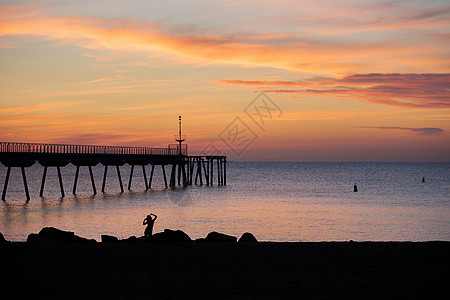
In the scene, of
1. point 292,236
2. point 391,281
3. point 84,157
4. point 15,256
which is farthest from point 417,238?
point 84,157

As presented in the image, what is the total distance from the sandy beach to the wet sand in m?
0.02

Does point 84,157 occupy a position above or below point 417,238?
above

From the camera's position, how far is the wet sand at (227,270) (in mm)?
11234

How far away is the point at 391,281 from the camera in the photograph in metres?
12.3

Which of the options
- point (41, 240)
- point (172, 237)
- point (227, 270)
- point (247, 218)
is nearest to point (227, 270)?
point (227, 270)

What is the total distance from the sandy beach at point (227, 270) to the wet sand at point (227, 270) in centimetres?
2

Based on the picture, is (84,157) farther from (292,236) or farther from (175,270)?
(175,270)

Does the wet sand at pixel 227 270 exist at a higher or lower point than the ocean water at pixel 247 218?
higher

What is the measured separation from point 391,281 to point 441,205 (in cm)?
5124

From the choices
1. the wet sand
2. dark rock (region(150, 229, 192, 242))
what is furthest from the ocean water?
the wet sand

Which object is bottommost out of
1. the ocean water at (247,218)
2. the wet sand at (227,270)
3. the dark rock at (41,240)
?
the ocean water at (247,218)

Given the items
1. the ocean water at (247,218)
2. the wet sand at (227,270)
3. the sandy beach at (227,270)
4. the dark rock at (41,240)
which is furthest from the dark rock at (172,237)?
the ocean water at (247,218)

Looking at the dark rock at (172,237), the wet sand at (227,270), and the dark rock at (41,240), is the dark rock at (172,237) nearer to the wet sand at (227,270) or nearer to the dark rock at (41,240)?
the wet sand at (227,270)

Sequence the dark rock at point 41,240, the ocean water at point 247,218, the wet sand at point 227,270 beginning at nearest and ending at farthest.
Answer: the wet sand at point 227,270
the dark rock at point 41,240
the ocean water at point 247,218
